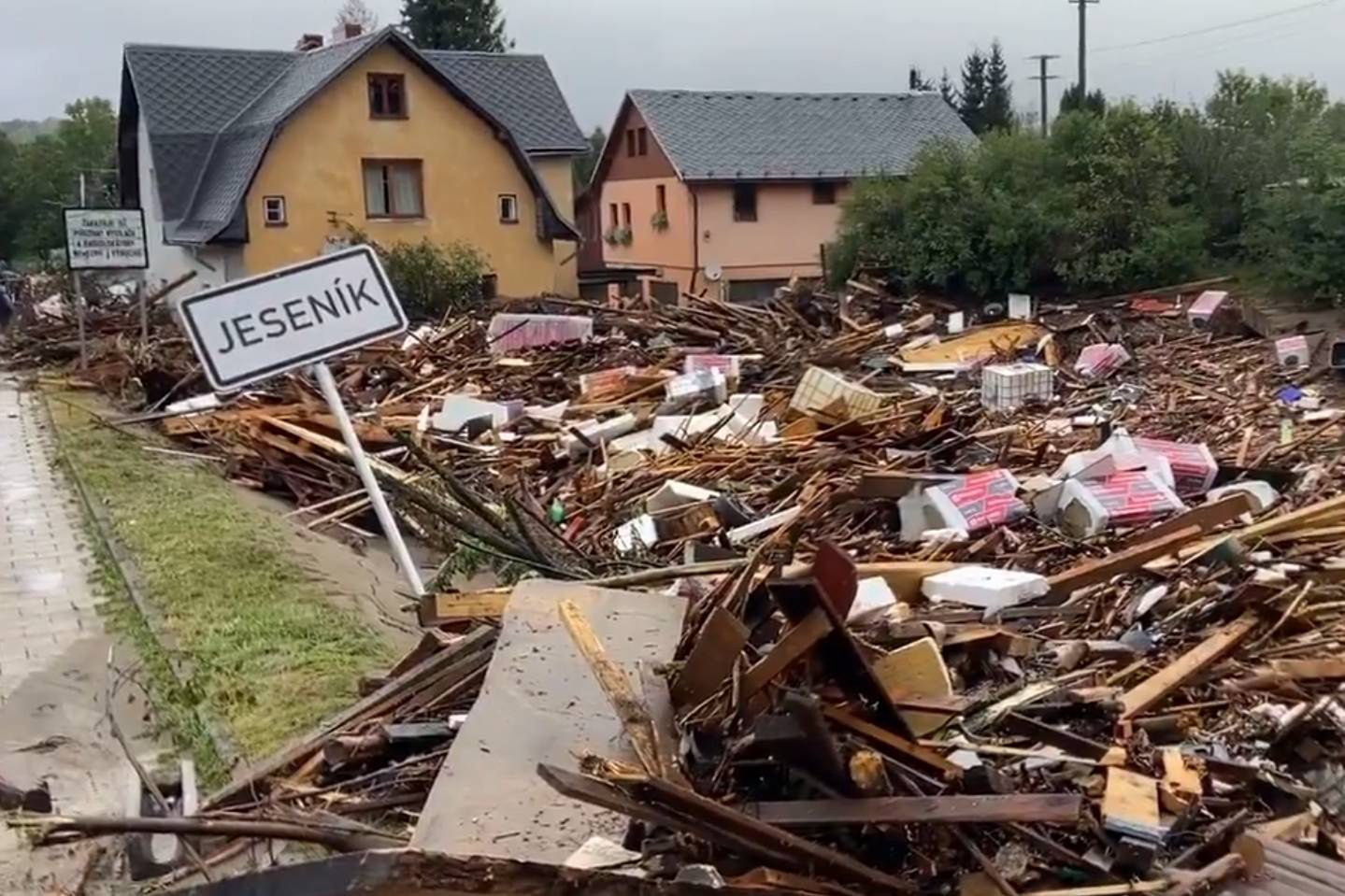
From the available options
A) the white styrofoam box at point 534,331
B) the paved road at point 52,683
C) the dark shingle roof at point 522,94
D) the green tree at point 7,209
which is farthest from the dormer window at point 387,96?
the green tree at point 7,209

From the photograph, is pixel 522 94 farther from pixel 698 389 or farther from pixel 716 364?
pixel 698 389

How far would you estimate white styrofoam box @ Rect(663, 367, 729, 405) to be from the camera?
13.8 m

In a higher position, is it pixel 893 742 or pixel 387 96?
pixel 387 96

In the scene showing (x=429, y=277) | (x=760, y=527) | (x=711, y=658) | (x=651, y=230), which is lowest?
(x=760, y=527)

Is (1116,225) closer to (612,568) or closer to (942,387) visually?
(942,387)

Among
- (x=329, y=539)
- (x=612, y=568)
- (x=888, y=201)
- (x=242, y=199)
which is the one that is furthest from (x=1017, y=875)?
(x=242, y=199)

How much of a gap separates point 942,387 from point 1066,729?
10464 millimetres

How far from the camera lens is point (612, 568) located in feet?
25.4

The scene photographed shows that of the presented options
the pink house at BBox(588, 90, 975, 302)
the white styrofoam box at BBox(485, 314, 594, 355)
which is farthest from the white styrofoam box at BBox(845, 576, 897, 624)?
the pink house at BBox(588, 90, 975, 302)

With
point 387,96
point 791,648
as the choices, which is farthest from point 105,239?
point 387,96

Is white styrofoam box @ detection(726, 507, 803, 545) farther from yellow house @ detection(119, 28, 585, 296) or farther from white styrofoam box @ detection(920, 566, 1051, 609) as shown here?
yellow house @ detection(119, 28, 585, 296)

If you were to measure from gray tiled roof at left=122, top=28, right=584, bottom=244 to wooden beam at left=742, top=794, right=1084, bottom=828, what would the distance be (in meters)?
28.1

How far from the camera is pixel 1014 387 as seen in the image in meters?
13.3

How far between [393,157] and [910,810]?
29539mm
